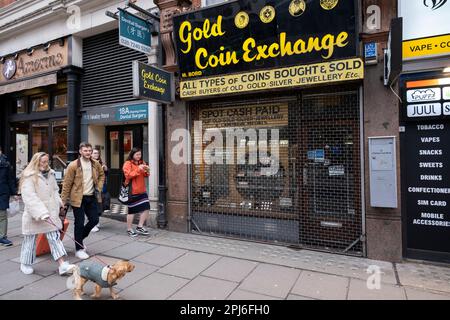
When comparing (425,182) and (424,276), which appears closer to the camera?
(424,276)

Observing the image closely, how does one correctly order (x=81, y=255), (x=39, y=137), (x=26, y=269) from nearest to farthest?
(x=26, y=269)
(x=81, y=255)
(x=39, y=137)

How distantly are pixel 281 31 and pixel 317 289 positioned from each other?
420 centimetres

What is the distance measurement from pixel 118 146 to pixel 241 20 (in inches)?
197

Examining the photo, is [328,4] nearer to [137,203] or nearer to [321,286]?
[321,286]

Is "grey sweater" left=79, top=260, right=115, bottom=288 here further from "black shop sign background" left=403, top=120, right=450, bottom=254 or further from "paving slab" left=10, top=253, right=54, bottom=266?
"black shop sign background" left=403, top=120, right=450, bottom=254

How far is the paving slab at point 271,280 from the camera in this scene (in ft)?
13.0

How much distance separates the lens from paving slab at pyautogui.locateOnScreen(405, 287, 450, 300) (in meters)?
3.79

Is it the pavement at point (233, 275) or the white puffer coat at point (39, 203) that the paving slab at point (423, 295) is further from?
the white puffer coat at point (39, 203)

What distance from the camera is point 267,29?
562 centimetres

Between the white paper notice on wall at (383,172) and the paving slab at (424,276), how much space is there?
0.95 meters

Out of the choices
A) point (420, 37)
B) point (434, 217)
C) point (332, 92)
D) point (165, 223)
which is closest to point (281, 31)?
point (332, 92)

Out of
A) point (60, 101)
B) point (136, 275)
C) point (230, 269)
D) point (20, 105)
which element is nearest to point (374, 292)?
point (230, 269)

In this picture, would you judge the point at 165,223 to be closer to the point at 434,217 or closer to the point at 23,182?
the point at 23,182

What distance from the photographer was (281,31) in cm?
550
